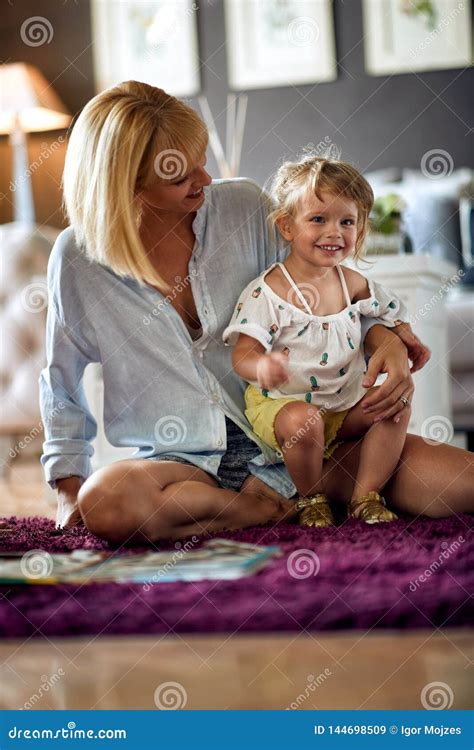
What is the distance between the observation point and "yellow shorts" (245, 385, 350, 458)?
1.12 metres

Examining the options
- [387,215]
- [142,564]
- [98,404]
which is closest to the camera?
[142,564]

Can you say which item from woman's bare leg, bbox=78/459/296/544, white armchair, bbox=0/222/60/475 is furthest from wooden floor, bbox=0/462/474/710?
white armchair, bbox=0/222/60/475

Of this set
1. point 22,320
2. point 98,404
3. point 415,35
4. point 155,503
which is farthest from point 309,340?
point 415,35

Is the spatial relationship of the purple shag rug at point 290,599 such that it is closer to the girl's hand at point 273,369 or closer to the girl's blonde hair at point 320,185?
the girl's hand at point 273,369

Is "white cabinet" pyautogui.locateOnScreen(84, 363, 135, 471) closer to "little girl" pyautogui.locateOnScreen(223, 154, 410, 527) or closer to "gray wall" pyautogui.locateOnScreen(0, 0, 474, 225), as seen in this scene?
"little girl" pyautogui.locateOnScreen(223, 154, 410, 527)

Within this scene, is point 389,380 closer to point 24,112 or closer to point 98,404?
point 98,404

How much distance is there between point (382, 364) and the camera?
1.11m

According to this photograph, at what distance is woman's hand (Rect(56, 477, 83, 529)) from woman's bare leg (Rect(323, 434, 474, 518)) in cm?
30

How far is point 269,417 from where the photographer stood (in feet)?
3.65

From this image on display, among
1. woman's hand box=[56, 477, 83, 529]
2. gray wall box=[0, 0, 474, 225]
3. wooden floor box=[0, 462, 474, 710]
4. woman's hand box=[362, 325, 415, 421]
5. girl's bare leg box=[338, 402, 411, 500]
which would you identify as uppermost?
gray wall box=[0, 0, 474, 225]

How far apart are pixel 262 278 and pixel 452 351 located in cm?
116

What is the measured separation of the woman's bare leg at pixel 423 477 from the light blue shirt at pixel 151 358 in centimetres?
7

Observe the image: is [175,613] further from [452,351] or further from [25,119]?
[25,119]

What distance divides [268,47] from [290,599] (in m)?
2.45
